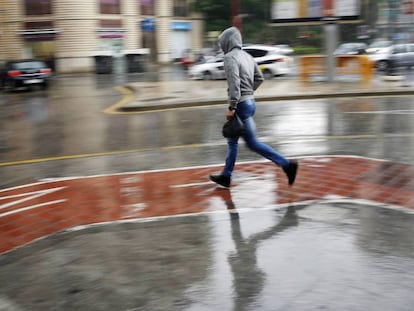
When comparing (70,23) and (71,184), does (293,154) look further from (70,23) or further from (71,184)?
(70,23)

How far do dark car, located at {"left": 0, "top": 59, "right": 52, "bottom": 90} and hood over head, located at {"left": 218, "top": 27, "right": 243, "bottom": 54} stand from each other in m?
20.0

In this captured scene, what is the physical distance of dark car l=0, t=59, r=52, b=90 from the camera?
79.1 feet

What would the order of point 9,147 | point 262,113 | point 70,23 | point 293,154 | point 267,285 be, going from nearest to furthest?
point 267,285, point 293,154, point 9,147, point 262,113, point 70,23

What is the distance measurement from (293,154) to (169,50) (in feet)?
139

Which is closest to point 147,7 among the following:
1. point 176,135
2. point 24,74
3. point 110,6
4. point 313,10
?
point 110,6

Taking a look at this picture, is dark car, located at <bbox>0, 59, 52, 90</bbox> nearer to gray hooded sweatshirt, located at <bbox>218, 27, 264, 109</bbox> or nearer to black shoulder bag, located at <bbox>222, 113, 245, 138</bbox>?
gray hooded sweatshirt, located at <bbox>218, 27, 264, 109</bbox>

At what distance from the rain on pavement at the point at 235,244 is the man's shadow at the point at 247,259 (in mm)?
13

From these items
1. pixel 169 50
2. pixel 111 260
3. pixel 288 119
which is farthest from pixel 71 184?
pixel 169 50

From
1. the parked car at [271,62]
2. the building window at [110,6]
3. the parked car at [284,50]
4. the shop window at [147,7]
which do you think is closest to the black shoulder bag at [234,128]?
the parked car at [271,62]

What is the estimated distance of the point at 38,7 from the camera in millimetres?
39938

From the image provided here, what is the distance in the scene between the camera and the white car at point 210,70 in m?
24.4

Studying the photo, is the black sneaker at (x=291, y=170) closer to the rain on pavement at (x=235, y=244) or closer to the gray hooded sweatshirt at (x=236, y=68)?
the rain on pavement at (x=235, y=244)

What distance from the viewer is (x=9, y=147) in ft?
33.7

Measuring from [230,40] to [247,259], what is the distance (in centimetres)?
261
